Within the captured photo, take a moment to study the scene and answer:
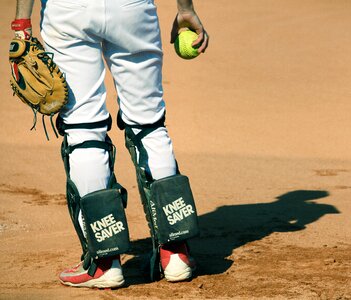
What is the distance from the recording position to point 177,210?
4285 millimetres

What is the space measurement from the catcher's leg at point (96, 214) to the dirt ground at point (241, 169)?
0.08 m

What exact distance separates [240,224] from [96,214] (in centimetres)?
158

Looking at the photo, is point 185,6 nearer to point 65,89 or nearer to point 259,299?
point 65,89

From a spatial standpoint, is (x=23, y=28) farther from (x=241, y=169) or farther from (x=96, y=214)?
(x=241, y=169)

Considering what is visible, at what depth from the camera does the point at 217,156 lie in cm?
810

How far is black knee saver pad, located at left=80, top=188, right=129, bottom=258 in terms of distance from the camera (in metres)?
4.09

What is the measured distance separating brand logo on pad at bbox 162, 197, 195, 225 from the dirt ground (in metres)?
0.32

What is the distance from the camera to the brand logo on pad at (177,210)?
168 inches

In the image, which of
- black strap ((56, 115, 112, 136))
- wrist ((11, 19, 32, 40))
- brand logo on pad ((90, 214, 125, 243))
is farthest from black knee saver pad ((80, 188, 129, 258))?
wrist ((11, 19, 32, 40))

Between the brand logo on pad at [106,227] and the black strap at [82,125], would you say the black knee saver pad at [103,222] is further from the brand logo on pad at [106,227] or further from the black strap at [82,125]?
the black strap at [82,125]

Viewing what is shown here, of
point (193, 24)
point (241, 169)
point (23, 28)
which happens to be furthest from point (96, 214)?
point (241, 169)

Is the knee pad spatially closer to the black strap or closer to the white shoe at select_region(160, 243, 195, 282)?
the black strap

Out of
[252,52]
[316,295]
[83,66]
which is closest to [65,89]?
[83,66]

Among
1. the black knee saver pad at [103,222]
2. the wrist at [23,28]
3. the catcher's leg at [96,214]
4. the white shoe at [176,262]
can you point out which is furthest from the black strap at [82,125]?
the white shoe at [176,262]
